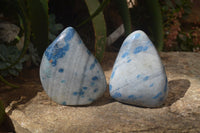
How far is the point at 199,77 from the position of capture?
1376 mm

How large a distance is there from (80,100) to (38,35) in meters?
0.39

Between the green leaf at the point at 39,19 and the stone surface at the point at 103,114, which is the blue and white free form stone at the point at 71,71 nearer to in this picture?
the stone surface at the point at 103,114

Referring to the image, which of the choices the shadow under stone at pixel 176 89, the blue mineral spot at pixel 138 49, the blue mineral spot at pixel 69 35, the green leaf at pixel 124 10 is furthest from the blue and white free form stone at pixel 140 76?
the green leaf at pixel 124 10

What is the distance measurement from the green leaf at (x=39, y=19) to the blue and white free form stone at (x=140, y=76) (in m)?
0.40

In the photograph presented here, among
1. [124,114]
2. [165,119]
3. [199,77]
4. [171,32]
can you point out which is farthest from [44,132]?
[171,32]

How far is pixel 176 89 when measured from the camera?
1.22 meters

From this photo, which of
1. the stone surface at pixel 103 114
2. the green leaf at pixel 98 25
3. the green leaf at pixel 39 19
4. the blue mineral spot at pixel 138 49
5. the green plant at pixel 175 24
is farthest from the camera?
the green plant at pixel 175 24

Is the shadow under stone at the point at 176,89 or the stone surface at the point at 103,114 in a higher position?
the stone surface at the point at 103,114

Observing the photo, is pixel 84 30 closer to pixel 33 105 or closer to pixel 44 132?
pixel 33 105

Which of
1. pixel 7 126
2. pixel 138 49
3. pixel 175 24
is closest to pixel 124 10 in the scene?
pixel 138 49

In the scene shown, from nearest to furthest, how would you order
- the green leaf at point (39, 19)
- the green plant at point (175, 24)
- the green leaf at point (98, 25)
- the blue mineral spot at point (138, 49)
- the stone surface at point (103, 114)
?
the stone surface at point (103, 114)
the blue mineral spot at point (138, 49)
the green leaf at point (39, 19)
the green leaf at point (98, 25)
the green plant at point (175, 24)

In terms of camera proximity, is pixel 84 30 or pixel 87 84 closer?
pixel 87 84

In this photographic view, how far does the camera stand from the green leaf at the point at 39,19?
45.7 inches

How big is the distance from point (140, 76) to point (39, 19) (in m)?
0.53
